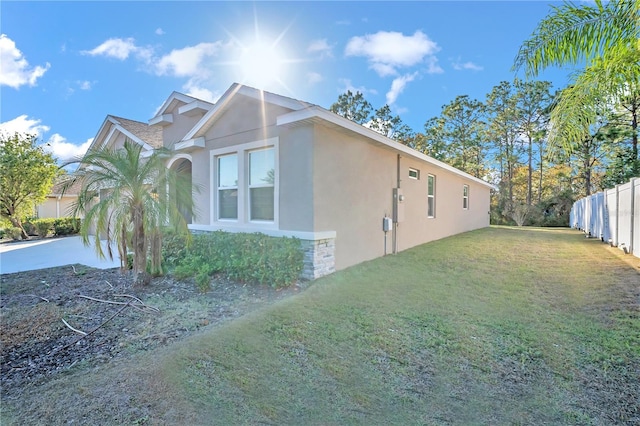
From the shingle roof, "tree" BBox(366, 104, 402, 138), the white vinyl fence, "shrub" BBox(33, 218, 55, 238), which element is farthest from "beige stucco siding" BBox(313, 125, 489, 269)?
"shrub" BBox(33, 218, 55, 238)

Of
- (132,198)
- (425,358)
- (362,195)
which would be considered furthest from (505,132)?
(132,198)

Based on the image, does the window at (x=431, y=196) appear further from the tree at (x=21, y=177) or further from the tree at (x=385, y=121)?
the tree at (x=21, y=177)

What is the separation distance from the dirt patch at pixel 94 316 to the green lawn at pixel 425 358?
2.67ft

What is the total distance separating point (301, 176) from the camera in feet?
23.3

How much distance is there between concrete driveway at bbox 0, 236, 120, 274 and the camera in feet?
32.6

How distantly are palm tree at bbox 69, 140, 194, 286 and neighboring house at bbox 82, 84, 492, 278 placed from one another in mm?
790

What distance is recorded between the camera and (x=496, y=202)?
101ft

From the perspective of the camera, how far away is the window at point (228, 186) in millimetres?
8852

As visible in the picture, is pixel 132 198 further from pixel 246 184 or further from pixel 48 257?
pixel 48 257

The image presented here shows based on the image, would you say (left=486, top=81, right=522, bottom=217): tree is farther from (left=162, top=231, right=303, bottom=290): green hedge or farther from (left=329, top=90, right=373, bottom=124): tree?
(left=162, top=231, right=303, bottom=290): green hedge

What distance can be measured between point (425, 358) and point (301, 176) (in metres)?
4.46

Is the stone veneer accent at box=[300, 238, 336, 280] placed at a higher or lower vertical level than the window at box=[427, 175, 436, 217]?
lower

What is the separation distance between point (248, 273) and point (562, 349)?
17.8 ft

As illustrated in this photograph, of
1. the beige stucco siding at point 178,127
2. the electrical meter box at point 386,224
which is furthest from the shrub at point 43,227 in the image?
the electrical meter box at point 386,224
